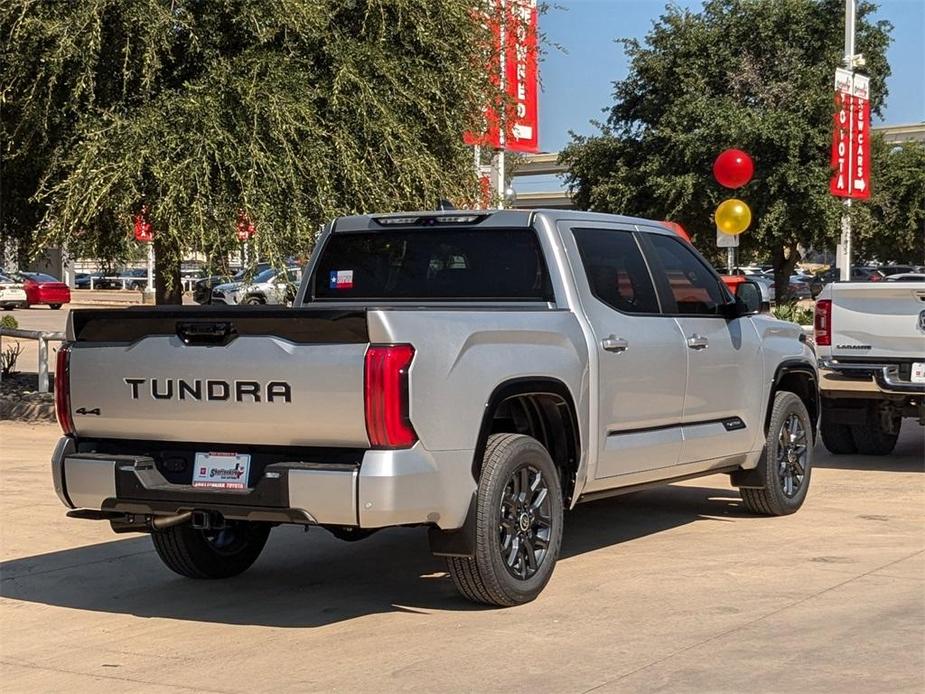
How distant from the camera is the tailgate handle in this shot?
6438 millimetres

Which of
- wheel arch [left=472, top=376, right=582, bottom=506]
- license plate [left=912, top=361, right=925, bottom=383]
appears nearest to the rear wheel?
license plate [left=912, top=361, right=925, bottom=383]

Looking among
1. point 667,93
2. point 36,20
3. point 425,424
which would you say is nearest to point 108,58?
point 36,20

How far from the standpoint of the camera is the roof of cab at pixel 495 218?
782cm

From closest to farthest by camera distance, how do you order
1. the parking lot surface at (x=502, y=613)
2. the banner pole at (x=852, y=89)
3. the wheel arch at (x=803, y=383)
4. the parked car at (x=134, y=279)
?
Result: the parking lot surface at (x=502, y=613) → the wheel arch at (x=803, y=383) → the banner pole at (x=852, y=89) → the parked car at (x=134, y=279)

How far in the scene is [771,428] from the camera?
368 inches

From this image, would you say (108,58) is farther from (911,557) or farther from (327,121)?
(911,557)

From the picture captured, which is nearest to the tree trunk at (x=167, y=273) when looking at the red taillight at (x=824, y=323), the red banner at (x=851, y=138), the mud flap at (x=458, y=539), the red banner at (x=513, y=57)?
the red banner at (x=513, y=57)

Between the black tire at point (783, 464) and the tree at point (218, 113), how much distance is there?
5.99 metres

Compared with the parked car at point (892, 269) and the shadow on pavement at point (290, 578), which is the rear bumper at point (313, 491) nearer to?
the shadow on pavement at point (290, 578)

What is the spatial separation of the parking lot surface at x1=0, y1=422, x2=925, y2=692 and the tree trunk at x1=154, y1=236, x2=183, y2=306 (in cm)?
548

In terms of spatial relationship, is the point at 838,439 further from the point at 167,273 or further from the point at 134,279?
the point at 134,279

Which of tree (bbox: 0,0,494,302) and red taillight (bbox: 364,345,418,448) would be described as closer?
red taillight (bbox: 364,345,418,448)

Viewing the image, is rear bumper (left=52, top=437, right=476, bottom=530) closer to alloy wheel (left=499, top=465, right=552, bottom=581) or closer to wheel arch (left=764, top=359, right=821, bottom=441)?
alloy wheel (left=499, top=465, right=552, bottom=581)

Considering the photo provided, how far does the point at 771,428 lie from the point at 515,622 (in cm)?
339
